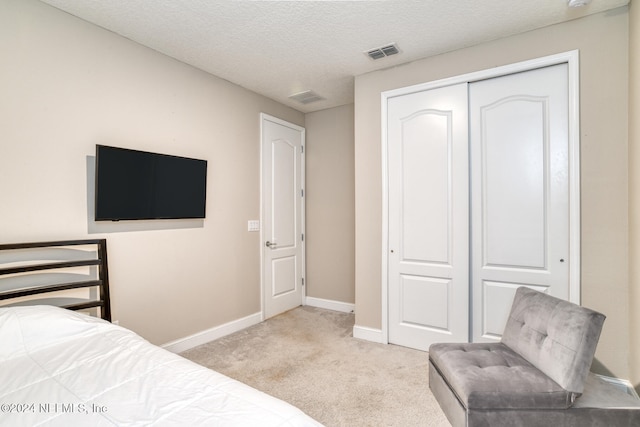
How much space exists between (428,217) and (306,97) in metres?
2.16

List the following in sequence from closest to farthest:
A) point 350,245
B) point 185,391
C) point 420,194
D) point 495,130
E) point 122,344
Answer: point 185,391
point 122,344
point 495,130
point 420,194
point 350,245

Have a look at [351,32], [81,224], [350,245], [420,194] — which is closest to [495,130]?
[420,194]

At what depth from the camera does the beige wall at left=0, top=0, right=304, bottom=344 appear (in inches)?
81.0

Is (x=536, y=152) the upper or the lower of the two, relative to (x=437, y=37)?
lower

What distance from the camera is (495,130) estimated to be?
8.89 feet

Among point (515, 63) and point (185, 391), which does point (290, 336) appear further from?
point (515, 63)

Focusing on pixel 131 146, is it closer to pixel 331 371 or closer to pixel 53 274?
pixel 53 274

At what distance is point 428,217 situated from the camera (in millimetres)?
2982

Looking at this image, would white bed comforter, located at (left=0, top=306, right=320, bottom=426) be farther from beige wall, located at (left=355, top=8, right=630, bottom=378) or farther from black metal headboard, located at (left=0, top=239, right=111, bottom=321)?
beige wall, located at (left=355, top=8, right=630, bottom=378)

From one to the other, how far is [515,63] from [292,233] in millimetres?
3046

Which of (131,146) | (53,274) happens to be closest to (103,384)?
(53,274)

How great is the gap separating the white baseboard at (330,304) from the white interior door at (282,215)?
0.52 feet

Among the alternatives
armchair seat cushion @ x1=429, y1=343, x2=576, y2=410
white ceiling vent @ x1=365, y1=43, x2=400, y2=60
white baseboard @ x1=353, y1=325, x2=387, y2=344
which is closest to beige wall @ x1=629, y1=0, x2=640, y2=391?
armchair seat cushion @ x1=429, y1=343, x2=576, y2=410

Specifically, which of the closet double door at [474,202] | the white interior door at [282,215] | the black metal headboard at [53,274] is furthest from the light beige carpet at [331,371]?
the black metal headboard at [53,274]
